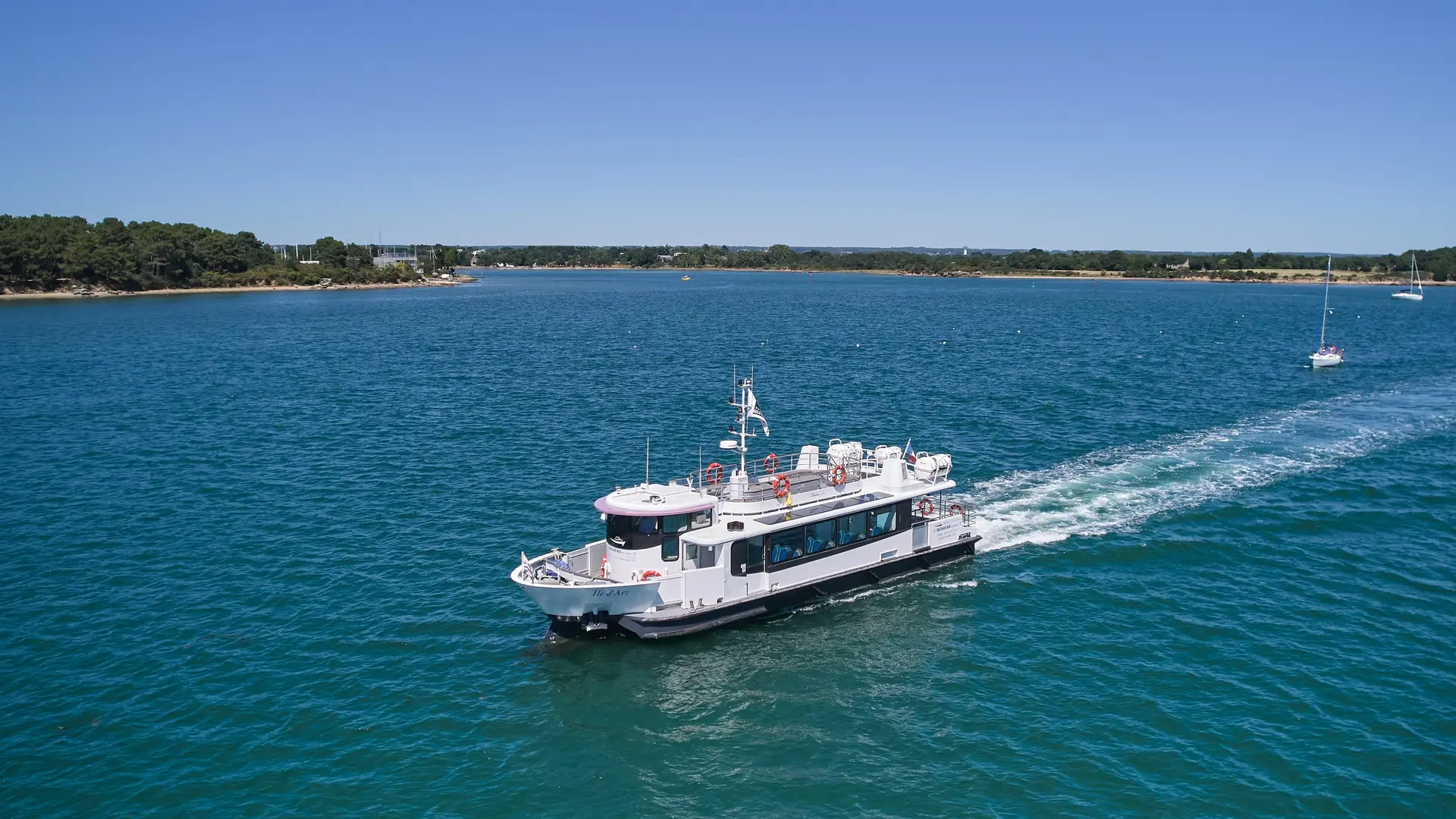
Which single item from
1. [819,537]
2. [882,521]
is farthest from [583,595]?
[882,521]

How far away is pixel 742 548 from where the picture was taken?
39.9m

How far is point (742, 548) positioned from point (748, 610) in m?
2.62

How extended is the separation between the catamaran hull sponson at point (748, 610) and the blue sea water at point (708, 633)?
672 millimetres

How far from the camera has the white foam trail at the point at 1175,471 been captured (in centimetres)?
5188

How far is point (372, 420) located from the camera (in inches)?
3056

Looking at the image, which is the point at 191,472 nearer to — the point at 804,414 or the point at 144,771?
the point at 144,771

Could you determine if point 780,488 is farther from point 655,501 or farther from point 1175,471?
point 1175,471

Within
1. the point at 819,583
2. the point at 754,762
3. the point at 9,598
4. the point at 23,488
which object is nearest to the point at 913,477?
the point at 819,583

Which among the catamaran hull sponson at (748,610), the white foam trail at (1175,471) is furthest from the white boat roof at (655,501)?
the white foam trail at (1175,471)

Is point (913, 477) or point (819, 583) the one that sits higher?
point (913, 477)

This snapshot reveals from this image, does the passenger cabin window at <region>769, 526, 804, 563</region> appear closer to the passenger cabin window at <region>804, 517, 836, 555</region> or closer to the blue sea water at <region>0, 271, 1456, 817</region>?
the passenger cabin window at <region>804, 517, 836, 555</region>

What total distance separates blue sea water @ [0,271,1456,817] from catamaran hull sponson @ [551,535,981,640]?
2.20 feet

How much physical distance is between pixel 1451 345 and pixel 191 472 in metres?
156

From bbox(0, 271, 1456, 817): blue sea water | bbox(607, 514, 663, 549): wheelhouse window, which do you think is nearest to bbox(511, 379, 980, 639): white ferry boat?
bbox(607, 514, 663, 549): wheelhouse window
